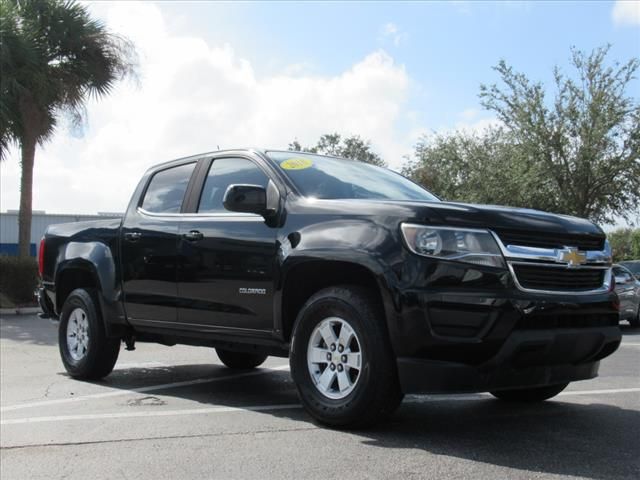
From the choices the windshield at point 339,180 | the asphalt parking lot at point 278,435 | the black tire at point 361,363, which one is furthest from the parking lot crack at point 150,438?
the windshield at point 339,180

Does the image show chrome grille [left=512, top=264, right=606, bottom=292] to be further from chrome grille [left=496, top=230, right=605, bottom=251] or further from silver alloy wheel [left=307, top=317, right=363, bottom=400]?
silver alloy wheel [left=307, top=317, right=363, bottom=400]

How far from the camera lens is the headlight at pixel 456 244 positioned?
429 cm

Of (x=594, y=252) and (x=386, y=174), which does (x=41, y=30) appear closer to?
(x=386, y=174)

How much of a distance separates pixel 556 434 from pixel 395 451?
109cm

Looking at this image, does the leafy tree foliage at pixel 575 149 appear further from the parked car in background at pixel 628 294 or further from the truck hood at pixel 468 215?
the truck hood at pixel 468 215

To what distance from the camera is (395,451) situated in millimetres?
4195

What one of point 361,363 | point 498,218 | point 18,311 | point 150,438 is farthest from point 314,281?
point 18,311

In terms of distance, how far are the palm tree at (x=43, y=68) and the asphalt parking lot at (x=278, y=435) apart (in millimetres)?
13706

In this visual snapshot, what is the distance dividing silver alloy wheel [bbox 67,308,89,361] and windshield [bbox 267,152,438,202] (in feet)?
8.69

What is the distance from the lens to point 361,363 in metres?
4.50

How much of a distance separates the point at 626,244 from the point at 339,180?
57.0 m

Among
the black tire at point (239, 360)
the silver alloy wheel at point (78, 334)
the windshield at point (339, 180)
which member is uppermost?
the windshield at point (339, 180)

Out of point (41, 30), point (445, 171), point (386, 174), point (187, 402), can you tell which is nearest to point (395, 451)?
→ point (187, 402)

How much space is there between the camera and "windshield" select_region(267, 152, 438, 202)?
5.43m
